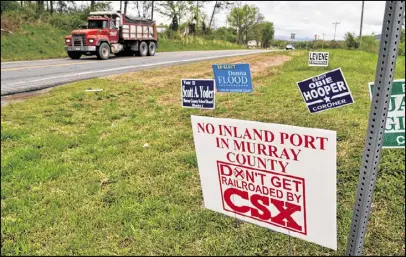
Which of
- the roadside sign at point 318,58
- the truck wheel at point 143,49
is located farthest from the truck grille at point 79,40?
the roadside sign at point 318,58

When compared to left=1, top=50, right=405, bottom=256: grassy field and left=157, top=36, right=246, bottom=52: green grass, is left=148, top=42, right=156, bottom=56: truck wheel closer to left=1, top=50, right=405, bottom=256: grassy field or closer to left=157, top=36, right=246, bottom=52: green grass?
left=157, top=36, right=246, bottom=52: green grass

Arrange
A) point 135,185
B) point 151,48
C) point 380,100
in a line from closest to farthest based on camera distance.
Result: point 380,100
point 135,185
point 151,48

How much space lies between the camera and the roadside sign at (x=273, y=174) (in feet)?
6.06

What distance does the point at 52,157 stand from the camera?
4355 millimetres

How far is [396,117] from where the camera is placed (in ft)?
5.99

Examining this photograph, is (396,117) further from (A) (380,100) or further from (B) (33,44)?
(B) (33,44)

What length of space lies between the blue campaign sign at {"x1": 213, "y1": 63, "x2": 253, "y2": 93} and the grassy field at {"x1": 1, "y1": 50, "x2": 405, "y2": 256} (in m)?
0.92

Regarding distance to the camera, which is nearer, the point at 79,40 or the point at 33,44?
the point at 79,40

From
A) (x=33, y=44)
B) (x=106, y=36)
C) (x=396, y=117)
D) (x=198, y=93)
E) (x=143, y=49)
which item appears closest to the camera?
(x=396, y=117)

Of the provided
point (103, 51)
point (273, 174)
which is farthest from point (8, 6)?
point (273, 174)

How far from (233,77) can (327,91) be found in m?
2.22

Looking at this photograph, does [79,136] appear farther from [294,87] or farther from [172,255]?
[294,87]

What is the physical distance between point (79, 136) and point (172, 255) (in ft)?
10.4

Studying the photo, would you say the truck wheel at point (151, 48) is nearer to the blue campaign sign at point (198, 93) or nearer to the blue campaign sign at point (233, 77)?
the blue campaign sign at point (233, 77)
